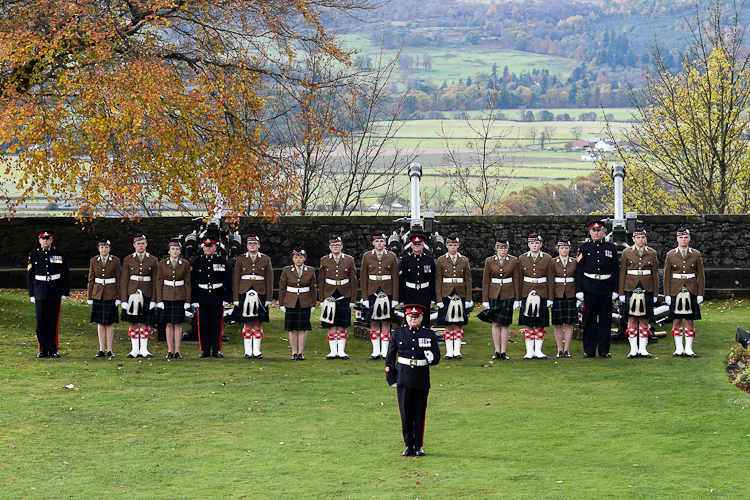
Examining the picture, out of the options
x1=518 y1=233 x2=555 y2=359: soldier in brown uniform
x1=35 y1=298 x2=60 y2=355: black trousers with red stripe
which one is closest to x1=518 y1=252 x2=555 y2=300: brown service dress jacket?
x1=518 y1=233 x2=555 y2=359: soldier in brown uniform

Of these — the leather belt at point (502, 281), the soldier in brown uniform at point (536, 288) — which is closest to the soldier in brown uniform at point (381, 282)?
the leather belt at point (502, 281)

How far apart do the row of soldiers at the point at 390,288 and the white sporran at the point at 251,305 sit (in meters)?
0.01

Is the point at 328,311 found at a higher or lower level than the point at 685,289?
lower

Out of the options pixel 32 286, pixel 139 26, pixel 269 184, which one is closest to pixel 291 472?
pixel 32 286

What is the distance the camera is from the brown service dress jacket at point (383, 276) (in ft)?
39.0

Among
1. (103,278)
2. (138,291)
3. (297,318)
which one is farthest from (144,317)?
(297,318)

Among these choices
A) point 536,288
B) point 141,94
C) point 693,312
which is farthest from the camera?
point 141,94

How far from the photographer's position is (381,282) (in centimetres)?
1191

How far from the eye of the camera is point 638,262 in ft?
38.5

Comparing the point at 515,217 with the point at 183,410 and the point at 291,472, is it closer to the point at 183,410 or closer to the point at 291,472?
the point at 183,410

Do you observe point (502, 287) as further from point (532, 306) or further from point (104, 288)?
point (104, 288)

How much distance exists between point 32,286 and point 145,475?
5.85 meters

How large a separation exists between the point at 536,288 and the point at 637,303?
1416 mm

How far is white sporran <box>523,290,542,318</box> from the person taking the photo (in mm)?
11688
